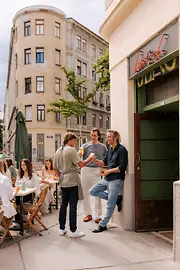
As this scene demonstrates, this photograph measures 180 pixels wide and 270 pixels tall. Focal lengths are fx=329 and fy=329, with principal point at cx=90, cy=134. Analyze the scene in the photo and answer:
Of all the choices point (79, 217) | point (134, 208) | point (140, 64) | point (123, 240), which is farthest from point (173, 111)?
point (79, 217)

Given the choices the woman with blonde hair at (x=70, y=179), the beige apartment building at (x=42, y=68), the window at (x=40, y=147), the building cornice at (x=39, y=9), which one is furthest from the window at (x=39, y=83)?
the woman with blonde hair at (x=70, y=179)

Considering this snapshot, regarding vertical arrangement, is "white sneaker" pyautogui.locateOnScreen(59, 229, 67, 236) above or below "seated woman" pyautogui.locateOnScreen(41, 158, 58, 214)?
below

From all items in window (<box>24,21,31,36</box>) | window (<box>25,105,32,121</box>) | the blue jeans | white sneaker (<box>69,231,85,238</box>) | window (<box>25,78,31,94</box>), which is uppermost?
window (<box>24,21,31,36</box>)

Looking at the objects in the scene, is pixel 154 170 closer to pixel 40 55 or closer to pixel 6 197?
pixel 6 197

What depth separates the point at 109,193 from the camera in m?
6.21

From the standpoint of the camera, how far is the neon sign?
509cm

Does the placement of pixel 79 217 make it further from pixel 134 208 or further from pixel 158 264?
pixel 158 264

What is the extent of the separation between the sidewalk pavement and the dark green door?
423mm

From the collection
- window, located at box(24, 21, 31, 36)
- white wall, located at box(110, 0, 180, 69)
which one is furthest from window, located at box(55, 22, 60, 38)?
white wall, located at box(110, 0, 180, 69)

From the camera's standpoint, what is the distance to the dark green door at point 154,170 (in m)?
6.20

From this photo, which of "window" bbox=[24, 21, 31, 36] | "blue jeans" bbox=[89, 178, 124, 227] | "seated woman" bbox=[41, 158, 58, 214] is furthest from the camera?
"window" bbox=[24, 21, 31, 36]

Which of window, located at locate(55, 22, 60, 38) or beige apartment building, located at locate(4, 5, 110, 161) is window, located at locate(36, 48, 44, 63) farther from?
window, located at locate(55, 22, 60, 38)

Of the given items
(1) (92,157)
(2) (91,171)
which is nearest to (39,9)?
(2) (91,171)

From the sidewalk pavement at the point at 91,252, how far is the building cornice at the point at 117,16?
4182mm
